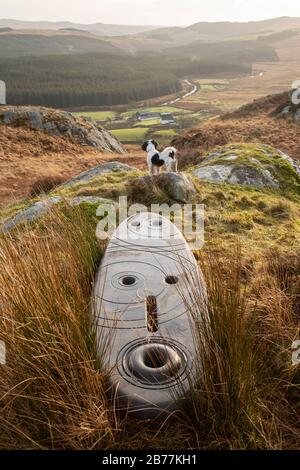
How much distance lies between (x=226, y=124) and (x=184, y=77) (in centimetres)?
14403

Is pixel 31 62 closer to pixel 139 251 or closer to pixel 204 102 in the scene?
pixel 204 102

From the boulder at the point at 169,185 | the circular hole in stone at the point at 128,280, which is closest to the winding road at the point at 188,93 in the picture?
the boulder at the point at 169,185

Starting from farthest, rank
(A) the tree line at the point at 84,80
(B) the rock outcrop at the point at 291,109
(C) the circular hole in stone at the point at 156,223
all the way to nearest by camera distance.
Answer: (A) the tree line at the point at 84,80, (B) the rock outcrop at the point at 291,109, (C) the circular hole in stone at the point at 156,223

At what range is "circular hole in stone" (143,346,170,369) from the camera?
265cm

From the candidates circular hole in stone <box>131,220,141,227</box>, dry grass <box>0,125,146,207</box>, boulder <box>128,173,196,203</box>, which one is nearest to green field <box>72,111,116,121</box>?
dry grass <box>0,125,146,207</box>

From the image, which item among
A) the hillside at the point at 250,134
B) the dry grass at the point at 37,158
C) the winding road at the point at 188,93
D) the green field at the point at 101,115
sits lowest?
the dry grass at the point at 37,158

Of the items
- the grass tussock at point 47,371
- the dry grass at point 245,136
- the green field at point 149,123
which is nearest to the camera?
the grass tussock at point 47,371

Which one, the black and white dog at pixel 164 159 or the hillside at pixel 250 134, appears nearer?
the black and white dog at pixel 164 159

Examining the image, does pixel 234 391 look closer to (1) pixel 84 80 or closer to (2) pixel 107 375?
(2) pixel 107 375

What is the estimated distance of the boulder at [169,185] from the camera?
6980 millimetres

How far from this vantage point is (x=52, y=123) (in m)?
29.9

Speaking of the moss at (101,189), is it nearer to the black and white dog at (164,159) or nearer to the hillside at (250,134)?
the black and white dog at (164,159)

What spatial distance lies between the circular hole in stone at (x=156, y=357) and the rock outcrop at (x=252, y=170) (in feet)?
20.0

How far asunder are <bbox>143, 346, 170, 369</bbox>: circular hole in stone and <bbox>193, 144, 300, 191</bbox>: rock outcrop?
6.11m
